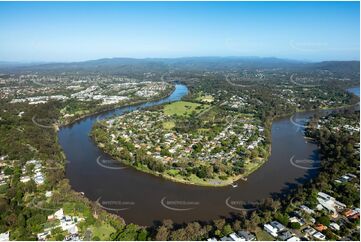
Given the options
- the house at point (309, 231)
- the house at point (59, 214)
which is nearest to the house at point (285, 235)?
the house at point (309, 231)

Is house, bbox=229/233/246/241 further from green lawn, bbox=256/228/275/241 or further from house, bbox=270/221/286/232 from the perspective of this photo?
house, bbox=270/221/286/232

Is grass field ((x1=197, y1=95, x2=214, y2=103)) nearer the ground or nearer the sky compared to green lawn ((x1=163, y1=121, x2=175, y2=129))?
nearer the sky

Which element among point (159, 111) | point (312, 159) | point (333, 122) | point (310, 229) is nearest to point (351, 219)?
point (310, 229)

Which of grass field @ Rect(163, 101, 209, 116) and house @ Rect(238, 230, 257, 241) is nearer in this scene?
house @ Rect(238, 230, 257, 241)

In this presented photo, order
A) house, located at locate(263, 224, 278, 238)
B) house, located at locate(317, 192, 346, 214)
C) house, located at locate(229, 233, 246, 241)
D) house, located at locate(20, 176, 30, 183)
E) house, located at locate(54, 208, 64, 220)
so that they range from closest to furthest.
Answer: house, located at locate(229, 233, 246, 241), house, located at locate(263, 224, 278, 238), house, located at locate(54, 208, 64, 220), house, located at locate(317, 192, 346, 214), house, located at locate(20, 176, 30, 183)

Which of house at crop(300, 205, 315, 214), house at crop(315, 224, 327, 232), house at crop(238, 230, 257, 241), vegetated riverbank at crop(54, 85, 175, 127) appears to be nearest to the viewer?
house at crop(238, 230, 257, 241)

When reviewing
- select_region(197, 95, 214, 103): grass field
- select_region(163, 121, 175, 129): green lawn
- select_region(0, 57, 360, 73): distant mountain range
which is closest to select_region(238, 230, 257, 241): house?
select_region(163, 121, 175, 129): green lawn

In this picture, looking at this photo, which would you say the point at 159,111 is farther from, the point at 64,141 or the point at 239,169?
the point at 239,169
